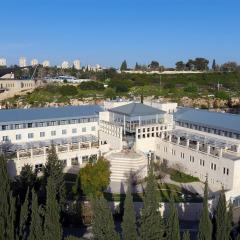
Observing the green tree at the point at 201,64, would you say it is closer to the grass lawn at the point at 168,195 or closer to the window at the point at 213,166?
the window at the point at 213,166

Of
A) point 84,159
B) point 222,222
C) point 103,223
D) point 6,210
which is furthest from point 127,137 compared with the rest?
point 103,223

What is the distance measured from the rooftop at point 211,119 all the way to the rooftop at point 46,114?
10.8 meters

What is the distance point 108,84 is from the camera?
96438 millimetres

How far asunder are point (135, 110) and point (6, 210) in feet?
73.1

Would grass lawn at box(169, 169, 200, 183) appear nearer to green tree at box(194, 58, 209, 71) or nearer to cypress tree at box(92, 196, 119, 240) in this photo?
cypress tree at box(92, 196, 119, 240)

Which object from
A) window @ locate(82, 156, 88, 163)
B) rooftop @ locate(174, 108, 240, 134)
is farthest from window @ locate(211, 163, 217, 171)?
window @ locate(82, 156, 88, 163)

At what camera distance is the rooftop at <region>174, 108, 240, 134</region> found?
35625mm

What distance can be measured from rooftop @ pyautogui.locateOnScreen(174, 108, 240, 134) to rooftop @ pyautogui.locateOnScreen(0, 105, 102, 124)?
35.5 ft

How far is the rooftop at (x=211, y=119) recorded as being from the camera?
3562 centimetres

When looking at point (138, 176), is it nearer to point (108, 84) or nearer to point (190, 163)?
point (190, 163)

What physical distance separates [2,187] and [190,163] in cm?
2116

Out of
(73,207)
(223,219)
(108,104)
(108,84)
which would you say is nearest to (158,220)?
(223,219)

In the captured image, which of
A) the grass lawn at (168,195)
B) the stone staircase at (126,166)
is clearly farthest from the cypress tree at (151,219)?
the stone staircase at (126,166)

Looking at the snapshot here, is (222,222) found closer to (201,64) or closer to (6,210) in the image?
(6,210)
